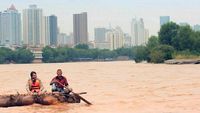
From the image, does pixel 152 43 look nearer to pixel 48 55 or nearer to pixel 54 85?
pixel 48 55

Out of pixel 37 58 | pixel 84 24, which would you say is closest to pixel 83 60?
pixel 37 58

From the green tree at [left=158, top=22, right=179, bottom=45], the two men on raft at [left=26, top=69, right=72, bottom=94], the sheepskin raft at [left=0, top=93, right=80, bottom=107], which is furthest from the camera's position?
the green tree at [left=158, top=22, right=179, bottom=45]

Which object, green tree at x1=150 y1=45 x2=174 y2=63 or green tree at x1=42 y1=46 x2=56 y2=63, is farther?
green tree at x1=42 y1=46 x2=56 y2=63

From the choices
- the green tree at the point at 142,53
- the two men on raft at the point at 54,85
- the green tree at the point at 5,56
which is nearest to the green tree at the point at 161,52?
the green tree at the point at 142,53

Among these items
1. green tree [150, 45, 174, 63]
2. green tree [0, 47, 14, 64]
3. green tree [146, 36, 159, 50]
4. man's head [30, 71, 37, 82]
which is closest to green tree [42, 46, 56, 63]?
green tree [0, 47, 14, 64]

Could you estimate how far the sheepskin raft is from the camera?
1565cm

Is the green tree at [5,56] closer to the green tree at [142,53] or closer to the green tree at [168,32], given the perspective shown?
the green tree at [142,53]

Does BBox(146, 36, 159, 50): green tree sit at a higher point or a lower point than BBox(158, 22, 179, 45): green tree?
lower

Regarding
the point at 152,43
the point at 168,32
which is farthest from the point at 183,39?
the point at 152,43

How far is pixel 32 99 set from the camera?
51.9 ft

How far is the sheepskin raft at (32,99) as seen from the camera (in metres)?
15.6

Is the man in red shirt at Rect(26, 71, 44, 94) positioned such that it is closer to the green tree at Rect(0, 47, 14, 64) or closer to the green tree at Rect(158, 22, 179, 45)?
the green tree at Rect(158, 22, 179, 45)

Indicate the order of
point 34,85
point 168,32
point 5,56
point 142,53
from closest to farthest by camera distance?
1. point 34,85
2. point 168,32
3. point 142,53
4. point 5,56

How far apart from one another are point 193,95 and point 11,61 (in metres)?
88.4
